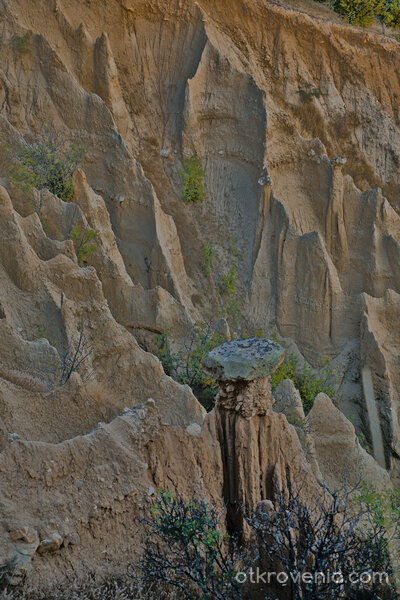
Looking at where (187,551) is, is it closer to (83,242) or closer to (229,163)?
(83,242)

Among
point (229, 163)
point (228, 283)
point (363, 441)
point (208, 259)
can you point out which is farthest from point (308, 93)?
point (363, 441)

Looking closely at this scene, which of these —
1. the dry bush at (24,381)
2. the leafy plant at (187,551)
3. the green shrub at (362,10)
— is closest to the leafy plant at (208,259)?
the dry bush at (24,381)

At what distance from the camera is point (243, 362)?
9.45 metres

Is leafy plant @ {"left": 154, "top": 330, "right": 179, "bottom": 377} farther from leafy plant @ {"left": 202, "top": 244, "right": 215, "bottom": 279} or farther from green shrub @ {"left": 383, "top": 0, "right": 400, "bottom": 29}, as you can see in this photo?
green shrub @ {"left": 383, "top": 0, "right": 400, "bottom": 29}

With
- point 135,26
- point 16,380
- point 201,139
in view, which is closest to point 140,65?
point 135,26

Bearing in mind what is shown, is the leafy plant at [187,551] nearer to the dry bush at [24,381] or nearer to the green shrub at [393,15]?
the dry bush at [24,381]

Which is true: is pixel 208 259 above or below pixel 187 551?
above

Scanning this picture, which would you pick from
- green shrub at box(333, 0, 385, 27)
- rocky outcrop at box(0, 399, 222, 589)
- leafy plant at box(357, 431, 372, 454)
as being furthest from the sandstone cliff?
rocky outcrop at box(0, 399, 222, 589)

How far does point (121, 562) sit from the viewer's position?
28.8 ft

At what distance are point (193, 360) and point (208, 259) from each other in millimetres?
3883

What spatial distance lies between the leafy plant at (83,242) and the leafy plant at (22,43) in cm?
608

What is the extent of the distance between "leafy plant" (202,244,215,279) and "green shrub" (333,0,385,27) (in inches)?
418

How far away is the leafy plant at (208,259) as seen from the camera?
18609 mm

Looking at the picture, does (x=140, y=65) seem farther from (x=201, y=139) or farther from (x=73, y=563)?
(x=73, y=563)
